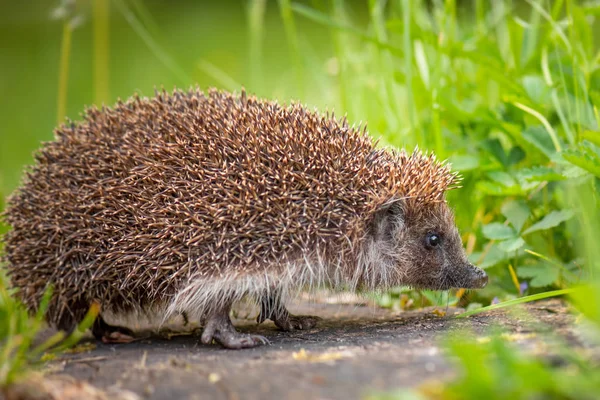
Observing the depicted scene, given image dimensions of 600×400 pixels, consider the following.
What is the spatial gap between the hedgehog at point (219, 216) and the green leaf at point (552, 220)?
52 cm

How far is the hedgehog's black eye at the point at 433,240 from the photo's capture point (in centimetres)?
424

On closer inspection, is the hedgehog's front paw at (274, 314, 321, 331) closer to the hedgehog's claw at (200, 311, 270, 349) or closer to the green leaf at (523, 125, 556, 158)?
the hedgehog's claw at (200, 311, 270, 349)

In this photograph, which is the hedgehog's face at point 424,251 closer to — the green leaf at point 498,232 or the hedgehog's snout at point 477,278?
the hedgehog's snout at point 477,278

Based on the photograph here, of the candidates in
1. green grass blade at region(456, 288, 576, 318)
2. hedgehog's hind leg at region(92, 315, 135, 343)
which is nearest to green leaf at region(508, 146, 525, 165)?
green grass blade at region(456, 288, 576, 318)

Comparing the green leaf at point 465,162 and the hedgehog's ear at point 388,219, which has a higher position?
the green leaf at point 465,162

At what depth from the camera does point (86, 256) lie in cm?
399

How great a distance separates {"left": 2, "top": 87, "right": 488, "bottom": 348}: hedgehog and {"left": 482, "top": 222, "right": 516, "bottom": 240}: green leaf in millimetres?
239

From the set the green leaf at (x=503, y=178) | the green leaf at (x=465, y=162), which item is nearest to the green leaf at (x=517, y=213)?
the green leaf at (x=503, y=178)

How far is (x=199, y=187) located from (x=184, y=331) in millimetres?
1294

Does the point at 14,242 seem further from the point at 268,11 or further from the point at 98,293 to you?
the point at 268,11

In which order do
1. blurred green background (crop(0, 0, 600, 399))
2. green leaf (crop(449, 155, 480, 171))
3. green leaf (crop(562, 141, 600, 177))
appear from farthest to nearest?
green leaf (crop(449, 155, 480, 171))
green leaf (crop(562, 141, 600, 177))
blurred green background (crop(0, 0, 600, 399))

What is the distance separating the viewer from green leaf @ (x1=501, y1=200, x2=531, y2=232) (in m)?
4.36

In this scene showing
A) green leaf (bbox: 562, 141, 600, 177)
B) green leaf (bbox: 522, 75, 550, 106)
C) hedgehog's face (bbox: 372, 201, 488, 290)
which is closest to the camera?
green leaf (bbox: 562, 141, 600, 177)

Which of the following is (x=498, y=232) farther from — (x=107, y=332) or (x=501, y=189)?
(x=107, y=332)
